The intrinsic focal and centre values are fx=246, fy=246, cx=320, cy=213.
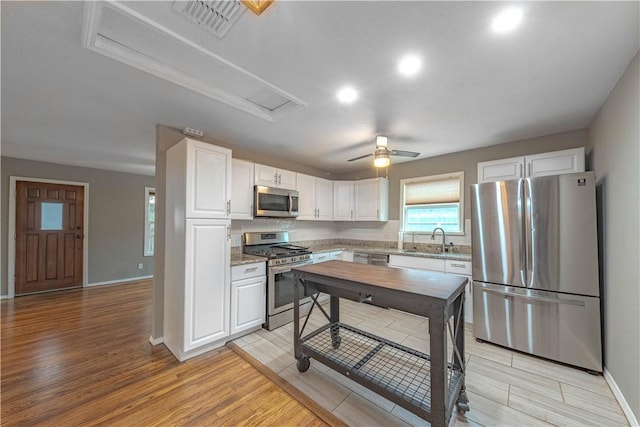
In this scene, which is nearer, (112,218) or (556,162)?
(556,162)

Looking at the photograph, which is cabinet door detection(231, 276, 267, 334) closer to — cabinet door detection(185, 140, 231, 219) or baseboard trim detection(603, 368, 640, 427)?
cabinet door detection(185, 140, 231, 219)

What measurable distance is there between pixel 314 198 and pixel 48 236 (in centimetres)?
524

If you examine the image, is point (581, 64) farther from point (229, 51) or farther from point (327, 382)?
point (327, 382)

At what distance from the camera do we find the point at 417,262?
11.6 feet

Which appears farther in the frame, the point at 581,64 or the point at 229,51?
the point at 581,64

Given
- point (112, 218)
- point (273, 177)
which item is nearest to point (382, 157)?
point (273, 177)

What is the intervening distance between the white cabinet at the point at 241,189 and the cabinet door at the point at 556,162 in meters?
3.44

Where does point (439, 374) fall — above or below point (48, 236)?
below

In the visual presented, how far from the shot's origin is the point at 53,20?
1.35 meters

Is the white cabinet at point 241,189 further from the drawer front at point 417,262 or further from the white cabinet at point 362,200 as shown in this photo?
the drawer front at point 417,262

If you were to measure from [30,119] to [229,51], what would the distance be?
9.32 ft

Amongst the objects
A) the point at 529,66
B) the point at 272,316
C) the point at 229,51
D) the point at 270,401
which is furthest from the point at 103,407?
the point at 529,66

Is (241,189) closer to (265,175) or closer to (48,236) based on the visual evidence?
(265,175)

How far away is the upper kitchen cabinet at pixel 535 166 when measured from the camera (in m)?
2.63
